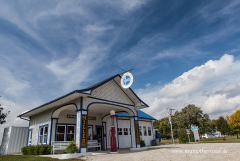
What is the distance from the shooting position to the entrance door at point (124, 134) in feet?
59.4

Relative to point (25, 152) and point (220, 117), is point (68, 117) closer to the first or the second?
point (25, 152)

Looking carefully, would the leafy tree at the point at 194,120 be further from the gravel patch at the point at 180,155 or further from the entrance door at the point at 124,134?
the gravel patch at the point at 180,155

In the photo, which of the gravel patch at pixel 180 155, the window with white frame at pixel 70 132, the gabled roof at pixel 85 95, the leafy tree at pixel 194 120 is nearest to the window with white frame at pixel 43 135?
the gabled roof at pixel 85 95

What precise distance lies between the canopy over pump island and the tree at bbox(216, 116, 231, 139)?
5319 centimetres

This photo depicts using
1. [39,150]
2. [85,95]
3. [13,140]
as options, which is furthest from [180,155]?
[13,140]

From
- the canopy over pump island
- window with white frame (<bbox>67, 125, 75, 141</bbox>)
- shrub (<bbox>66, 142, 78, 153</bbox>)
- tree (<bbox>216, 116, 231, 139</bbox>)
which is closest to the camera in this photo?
shrub (<bbox>66, 142, 78, 153</bbox>)

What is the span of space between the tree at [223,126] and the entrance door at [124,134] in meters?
50.6

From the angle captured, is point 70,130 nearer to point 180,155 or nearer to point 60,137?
point 60,137

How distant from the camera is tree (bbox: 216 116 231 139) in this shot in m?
55.6

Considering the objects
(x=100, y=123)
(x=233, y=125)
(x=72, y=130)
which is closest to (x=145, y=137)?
(x=100, y=123)

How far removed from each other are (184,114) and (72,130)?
110 ft

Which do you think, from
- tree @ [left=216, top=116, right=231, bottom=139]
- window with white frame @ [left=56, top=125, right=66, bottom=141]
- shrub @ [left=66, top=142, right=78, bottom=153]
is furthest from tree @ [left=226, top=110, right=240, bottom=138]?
shrub @ [left=66, top=142, right=78, bottom=153]

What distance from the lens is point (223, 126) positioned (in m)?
57.5

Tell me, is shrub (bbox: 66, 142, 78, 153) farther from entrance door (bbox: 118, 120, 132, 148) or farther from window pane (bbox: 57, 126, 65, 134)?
entrance door (bbox: 118, 120, 132, 148)
